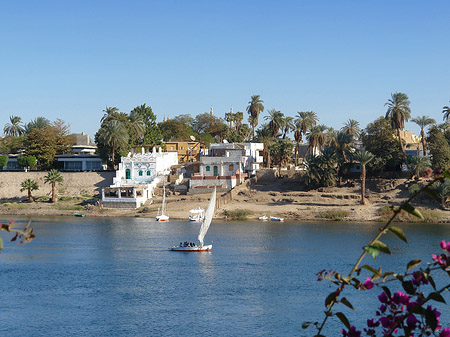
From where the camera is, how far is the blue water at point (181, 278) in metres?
38.6

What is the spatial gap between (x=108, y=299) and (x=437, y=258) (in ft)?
130

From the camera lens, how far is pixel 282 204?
93188mm

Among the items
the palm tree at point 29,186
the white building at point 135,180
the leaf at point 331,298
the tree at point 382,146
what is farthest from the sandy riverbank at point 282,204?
the leaf at point 331,298

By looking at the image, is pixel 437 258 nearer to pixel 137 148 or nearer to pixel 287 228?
pixel 287 228

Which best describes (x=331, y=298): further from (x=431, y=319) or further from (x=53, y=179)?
(x=53, y=179)

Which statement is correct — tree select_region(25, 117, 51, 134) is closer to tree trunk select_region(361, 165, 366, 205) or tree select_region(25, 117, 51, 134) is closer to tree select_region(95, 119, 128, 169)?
tree select_region(95, 119, 128, 169)

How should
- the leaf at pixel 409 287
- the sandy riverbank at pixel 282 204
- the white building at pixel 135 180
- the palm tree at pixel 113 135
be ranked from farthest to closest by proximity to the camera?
the palm tree at pixel 113 135 < the white building at pixel 135 180 < the sandy riverbank at pixel 282 204 < the leaf at pixel 409 287

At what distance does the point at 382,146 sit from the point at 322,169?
13.1m

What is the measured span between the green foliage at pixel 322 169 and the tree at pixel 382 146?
281 inches

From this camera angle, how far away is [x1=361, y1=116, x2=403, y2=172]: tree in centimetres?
9812

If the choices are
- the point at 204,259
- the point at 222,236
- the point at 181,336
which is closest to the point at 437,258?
the point at 181,336

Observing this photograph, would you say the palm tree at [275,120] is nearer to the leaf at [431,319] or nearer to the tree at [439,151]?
the tree at [439,151]

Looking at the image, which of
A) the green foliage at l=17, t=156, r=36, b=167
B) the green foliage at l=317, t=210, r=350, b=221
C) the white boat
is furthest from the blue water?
the green foliage at l=17, t=156, r=36, b=167

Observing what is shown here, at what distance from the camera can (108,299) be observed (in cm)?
4453
